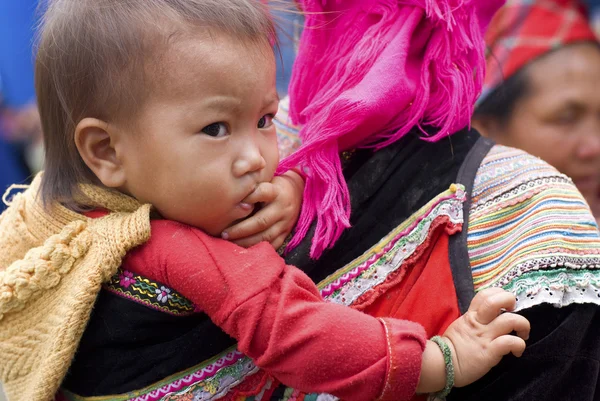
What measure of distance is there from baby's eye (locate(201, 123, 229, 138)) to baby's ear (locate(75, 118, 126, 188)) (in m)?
0.16

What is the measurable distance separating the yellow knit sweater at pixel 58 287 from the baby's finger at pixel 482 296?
0.54 meters

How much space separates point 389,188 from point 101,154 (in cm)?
52

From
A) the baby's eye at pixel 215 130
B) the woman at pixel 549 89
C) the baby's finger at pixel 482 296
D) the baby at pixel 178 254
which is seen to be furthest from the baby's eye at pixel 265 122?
the woman at pixel 549 89

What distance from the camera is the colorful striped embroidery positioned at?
111 cm

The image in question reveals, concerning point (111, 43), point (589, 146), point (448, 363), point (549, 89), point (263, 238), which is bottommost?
point (589, 146)

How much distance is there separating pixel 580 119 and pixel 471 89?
4.64 ft

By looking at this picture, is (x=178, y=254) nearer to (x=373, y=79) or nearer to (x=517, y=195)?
(x=373, y=79)

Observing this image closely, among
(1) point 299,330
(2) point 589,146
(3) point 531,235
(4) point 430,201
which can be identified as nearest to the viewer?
(1) point 299,330

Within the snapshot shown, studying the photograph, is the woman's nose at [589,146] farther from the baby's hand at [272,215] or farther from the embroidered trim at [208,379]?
the embroidered trim at [208,379]

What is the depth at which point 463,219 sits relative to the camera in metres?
1.22

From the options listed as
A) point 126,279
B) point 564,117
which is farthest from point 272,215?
point 564,117

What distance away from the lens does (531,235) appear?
115 centimetres

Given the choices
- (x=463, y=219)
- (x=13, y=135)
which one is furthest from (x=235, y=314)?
(x=13, y=135)

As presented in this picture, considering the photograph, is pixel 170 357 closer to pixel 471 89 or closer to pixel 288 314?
pixel 288 314
